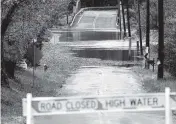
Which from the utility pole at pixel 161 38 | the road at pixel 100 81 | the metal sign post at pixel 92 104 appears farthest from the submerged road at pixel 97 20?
the metal sign post at pixel 92 104

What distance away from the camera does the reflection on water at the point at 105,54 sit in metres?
44.9

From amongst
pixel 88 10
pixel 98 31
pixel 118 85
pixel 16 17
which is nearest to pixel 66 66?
pixel 118 85

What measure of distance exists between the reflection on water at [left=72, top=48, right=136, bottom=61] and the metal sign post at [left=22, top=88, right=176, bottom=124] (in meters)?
33.0

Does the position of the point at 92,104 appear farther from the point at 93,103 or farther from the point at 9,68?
the point at 9,68

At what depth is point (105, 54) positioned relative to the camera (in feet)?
156

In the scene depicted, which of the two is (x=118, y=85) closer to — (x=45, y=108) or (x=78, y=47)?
(x=45, y=108)

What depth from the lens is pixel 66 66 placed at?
37438mm

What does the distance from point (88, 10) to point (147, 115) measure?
90238 millimetres

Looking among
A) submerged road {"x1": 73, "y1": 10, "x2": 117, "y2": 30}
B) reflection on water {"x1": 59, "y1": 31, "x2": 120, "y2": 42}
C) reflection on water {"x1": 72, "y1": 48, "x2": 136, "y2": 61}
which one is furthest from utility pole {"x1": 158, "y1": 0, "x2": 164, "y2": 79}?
submerged road {"x1": 73, "y1": 10, "x2": 117, "y2": 30}

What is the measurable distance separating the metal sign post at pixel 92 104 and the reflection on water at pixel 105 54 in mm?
33040

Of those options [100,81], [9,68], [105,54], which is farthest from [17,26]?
[105,54]

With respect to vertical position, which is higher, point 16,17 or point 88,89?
point 16,17

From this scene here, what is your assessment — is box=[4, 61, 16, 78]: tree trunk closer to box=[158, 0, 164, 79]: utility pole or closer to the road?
the road

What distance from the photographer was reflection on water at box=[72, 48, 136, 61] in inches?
1767
